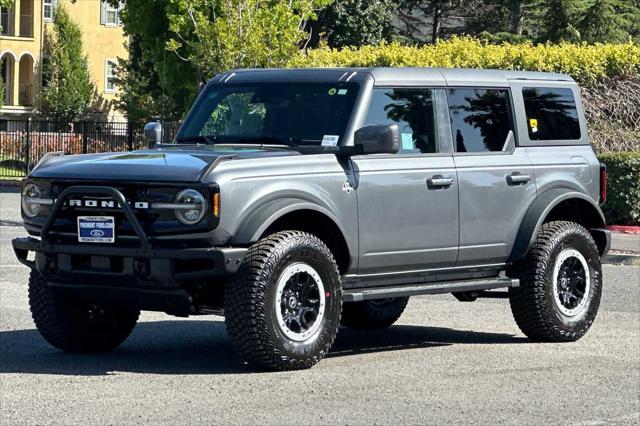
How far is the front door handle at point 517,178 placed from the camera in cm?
1102

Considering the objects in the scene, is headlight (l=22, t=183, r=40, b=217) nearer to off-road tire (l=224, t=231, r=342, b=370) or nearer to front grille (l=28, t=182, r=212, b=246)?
front grille (l=28, t=182, r=212, b=246)

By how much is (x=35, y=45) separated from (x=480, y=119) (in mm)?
60067

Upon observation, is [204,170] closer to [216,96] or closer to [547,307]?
[216,96]

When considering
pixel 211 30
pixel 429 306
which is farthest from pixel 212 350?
pixel 211 30

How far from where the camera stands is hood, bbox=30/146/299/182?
9.23 m

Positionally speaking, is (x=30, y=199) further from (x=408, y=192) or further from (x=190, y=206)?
(x=408, y=192)

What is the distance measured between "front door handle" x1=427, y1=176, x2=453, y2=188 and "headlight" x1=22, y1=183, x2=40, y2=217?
9.07 ft

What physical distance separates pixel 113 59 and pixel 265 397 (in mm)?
65795

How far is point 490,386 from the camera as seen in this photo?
30.0ft

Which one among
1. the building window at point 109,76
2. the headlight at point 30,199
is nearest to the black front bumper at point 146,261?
the headlight at point 30,199

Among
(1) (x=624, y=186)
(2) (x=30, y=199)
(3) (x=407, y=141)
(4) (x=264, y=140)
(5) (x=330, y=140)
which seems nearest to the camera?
(2) (x=30, y=199)

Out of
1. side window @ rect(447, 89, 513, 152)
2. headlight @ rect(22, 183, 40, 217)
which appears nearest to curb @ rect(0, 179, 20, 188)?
side window @ rect(447, 89, 513, 152)

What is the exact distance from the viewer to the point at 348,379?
9.28 m

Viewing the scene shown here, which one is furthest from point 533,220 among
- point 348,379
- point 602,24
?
point 602,24
